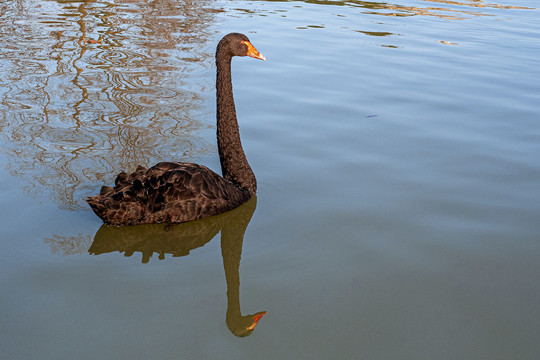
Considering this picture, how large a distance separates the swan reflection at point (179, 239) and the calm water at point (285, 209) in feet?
0.05

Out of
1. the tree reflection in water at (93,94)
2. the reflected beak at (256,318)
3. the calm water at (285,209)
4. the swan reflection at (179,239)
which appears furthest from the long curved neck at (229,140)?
the reflected beak at (256,318)

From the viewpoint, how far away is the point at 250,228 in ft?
14.6

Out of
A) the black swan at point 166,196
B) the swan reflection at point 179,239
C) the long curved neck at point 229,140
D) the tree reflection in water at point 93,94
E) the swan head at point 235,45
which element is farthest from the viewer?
the tree reflection in water at point 93,94

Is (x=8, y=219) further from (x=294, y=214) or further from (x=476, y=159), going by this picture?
(x=476, y=159)

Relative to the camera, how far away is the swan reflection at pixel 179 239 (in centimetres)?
402

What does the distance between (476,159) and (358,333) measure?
312cm

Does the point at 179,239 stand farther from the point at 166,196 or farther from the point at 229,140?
the point at 229,140

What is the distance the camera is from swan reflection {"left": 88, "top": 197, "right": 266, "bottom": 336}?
158 inches

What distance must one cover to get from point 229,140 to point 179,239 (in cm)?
106

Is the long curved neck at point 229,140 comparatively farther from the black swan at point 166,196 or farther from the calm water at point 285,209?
the calm water at point 285,209

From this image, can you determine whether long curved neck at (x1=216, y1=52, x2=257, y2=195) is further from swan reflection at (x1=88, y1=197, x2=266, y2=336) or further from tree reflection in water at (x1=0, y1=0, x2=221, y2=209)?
tree reflection in water at (x1=0, y1=0, x2=221, y2=209)

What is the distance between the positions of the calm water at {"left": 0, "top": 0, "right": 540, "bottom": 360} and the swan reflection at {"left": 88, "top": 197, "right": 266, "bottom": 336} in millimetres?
16

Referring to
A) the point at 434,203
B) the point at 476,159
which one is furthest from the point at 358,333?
the point at 476,159

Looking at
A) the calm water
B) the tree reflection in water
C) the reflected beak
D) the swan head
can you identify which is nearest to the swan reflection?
Result: the calm water
